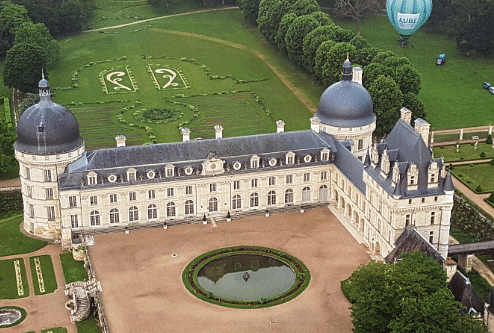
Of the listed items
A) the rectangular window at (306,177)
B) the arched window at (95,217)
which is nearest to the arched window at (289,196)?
the rectangular window at (306,177)

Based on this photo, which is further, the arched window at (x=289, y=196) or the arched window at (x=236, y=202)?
the arched window at (x=289, y=196)

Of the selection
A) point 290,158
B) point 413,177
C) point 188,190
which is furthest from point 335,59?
point 413,177

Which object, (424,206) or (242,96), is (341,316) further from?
(242,96)

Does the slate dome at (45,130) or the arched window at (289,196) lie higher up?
the slate dome at (45,130)

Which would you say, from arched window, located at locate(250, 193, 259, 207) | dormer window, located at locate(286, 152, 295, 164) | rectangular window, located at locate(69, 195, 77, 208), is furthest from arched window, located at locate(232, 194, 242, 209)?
rectangular window, located at locate(69, 195, 77, 208)

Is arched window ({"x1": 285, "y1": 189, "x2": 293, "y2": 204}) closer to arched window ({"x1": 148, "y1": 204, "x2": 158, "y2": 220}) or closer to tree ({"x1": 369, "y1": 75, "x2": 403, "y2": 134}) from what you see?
arched window ({"x1": 148, "y1": 204, "x2": 158, "y2": 220})

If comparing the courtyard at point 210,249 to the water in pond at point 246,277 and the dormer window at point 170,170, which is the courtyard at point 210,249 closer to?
the water in pond at point 246,277

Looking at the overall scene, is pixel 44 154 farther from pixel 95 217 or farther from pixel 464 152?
pixel 464 152
